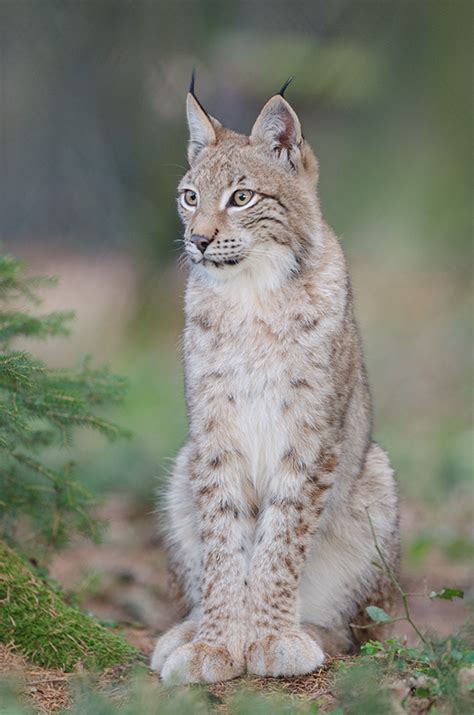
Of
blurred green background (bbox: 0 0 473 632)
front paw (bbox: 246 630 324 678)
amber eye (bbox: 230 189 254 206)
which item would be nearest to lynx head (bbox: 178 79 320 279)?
amber eye (bbox: 230 189 254 206)

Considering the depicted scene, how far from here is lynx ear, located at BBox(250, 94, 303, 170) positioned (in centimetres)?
413

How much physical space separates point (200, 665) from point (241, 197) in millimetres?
1761

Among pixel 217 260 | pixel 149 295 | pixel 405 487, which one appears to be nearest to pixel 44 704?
pixel 217 260

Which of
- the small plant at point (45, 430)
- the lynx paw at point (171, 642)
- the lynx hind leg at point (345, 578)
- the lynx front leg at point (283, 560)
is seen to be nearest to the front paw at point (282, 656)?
the lynx front leg at point (283, 560)

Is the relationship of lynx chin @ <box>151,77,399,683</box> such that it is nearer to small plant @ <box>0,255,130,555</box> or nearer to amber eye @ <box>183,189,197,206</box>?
amber eye @ <box>183,189,197,206</box>

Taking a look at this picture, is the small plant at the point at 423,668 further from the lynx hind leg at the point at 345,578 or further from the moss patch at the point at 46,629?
the moss patch at the point at 46,629

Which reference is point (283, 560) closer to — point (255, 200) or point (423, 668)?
point (423, 668)

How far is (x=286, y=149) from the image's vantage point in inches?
165

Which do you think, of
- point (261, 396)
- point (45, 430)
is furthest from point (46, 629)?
point (261, 396)

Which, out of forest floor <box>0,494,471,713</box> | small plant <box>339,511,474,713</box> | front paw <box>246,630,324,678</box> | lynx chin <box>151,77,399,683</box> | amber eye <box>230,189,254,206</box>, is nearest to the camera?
small plant <box>339,511,474,713</box>

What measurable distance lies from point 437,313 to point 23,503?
7.19 m

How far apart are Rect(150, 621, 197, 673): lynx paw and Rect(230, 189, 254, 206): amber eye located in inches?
66.6

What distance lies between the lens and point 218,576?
399 centimetres

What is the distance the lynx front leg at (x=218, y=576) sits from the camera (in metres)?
3.79
